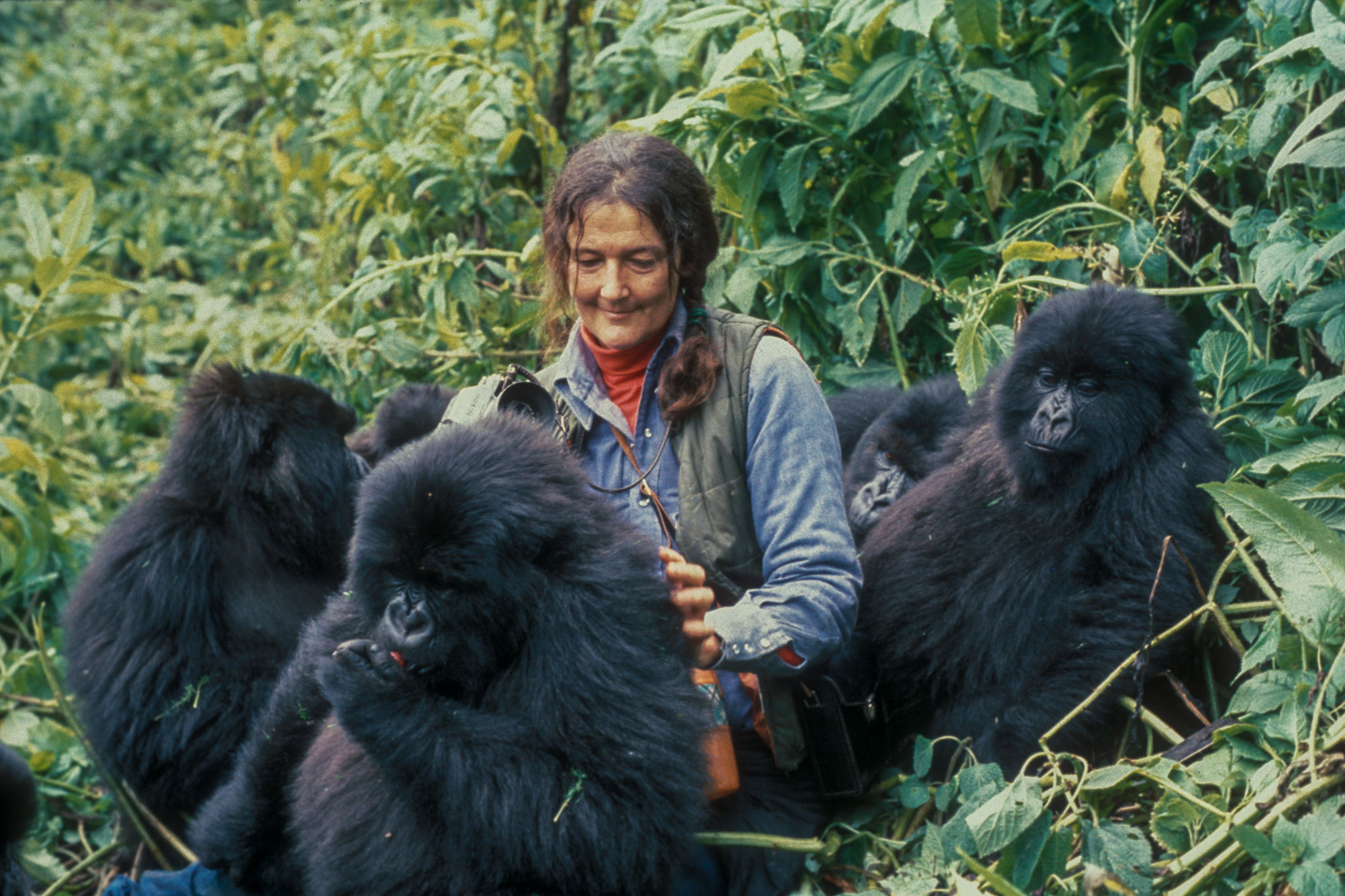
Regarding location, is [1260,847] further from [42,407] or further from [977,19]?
[42,407]

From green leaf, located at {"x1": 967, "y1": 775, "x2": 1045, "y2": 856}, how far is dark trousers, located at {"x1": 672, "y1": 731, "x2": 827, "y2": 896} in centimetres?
56

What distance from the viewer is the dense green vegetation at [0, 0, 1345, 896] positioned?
2441 millimetres

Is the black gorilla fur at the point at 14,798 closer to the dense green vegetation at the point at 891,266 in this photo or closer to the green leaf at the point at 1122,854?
the dense green vegetation at the point at 891,266

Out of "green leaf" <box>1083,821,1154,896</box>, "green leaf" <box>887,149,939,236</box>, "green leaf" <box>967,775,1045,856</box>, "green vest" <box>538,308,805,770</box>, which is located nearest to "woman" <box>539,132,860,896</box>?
"green vest" <box>538,308,805,770</box>

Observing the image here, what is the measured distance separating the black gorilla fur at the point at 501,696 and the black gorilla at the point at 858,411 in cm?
184

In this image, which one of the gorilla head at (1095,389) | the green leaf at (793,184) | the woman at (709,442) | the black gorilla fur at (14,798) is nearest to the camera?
the black gorilla fur at (14,798)

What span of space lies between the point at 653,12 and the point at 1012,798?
295 centimetres

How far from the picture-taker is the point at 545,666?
2.41m

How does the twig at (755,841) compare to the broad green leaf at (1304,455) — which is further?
the broad green leaf at (1304,455)

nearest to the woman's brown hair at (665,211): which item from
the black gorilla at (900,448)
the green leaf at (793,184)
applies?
the green leaf at (793,184)

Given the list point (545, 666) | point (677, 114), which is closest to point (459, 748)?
point (545, 666)

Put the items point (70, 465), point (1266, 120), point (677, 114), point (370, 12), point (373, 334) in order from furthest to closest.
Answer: point (370, 12), point (70, 465), point (373, 334), point (677, 114), point (1266, 120)

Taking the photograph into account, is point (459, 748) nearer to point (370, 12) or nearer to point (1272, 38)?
point (1272, 38)

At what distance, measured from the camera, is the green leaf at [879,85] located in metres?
3.89
